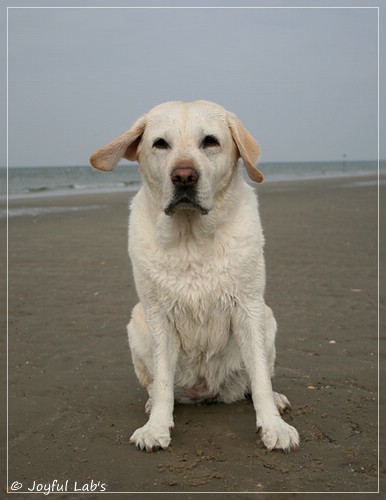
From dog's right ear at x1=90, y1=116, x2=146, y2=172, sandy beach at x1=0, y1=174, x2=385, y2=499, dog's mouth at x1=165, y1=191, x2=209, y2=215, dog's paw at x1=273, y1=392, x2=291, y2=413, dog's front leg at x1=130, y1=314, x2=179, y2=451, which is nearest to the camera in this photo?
sandy beach at x1=0, y1=174, x2=385, y2=499

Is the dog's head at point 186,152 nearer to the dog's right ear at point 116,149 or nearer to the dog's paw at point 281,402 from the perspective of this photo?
the dog's right ear at point 116,149

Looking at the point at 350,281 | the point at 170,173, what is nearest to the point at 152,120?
the point at 170,173

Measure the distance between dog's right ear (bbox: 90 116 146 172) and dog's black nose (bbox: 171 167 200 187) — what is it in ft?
1.88

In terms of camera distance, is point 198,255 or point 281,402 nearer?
point 198,255

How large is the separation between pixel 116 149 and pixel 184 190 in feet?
2.07

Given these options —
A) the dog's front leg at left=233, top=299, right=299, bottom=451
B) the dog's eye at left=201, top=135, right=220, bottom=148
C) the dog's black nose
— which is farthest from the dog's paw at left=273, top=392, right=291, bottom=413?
the dog's eye at left=201, top=135, right=220, bottom=148

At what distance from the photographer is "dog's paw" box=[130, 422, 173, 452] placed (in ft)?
11.8

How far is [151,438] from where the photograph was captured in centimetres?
360

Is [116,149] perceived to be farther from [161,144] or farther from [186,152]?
[186,152]

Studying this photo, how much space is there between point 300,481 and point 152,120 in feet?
6.86

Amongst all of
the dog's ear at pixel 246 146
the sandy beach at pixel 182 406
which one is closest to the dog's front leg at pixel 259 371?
the sandy beach at pixel 182 406

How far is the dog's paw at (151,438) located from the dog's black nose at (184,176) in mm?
1340

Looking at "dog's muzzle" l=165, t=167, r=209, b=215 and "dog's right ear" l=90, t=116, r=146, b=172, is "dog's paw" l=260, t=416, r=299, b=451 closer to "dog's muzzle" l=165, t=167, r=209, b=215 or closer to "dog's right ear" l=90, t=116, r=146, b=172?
"dog's muzzle" l=165, t=167, r=209, b=215

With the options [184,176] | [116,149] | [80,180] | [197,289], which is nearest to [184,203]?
[184,176]
